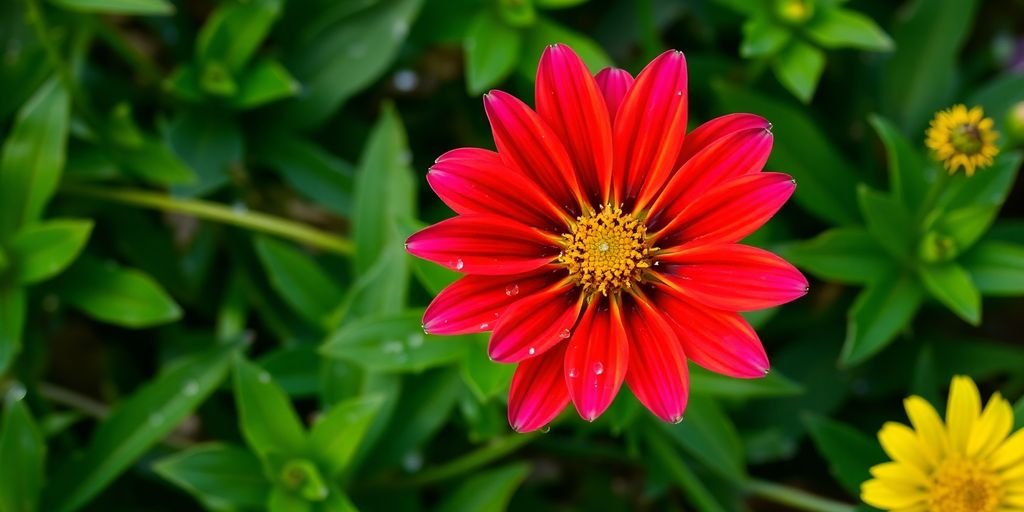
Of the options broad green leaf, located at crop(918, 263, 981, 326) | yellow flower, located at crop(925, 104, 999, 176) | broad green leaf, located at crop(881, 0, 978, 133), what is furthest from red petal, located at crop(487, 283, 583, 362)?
broad green leaf, located at crop(881, 0, 978, 133)

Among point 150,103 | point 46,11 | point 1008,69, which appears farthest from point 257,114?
point 1008,69

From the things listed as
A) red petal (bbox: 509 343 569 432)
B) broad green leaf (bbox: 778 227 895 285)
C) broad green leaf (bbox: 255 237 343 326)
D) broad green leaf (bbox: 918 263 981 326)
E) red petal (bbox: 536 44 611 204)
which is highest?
broad green leaf (bbox: 918 263 981 326)

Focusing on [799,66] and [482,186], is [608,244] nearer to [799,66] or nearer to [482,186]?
[482,186]

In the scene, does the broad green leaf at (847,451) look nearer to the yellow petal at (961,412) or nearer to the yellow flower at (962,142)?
the yellow petal at (961,412)

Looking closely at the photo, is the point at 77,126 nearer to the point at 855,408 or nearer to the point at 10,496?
the point at 10,496

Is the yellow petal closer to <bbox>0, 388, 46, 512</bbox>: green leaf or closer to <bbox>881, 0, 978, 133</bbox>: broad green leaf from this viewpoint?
<bbox>881, 0, 978, 133</bbox>: broad green leaf

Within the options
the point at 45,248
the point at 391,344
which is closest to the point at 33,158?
the point at 45,248
